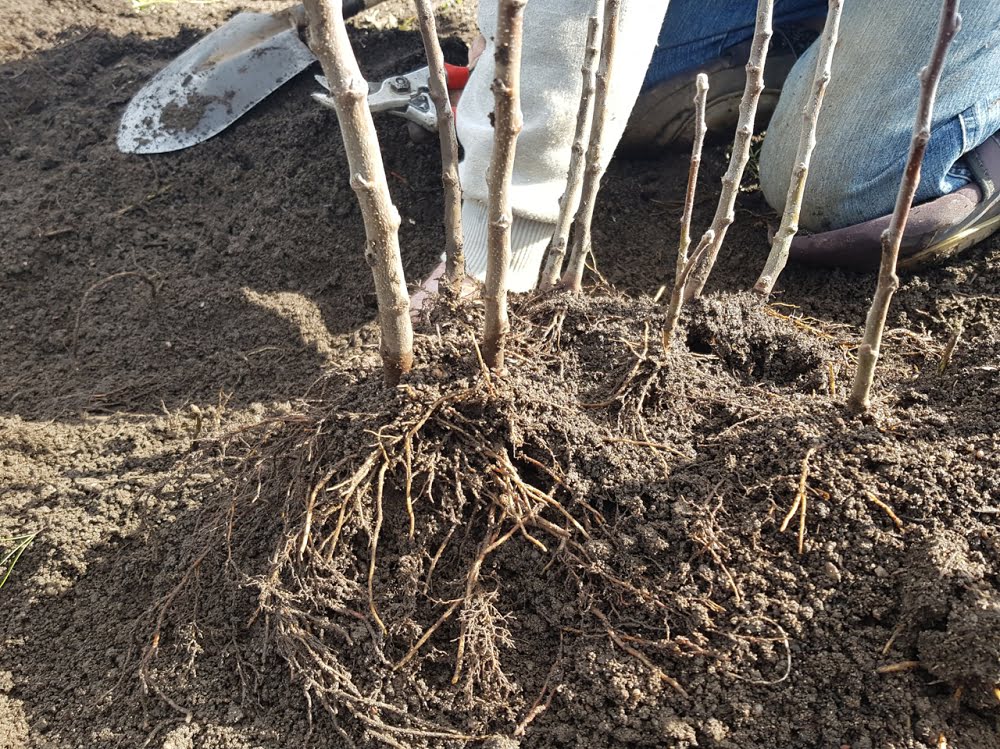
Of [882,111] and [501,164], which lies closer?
[501,164]

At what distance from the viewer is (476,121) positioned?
201 centimetres

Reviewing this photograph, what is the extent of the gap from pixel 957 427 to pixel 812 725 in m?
0.59

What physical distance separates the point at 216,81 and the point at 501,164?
7.28 ft

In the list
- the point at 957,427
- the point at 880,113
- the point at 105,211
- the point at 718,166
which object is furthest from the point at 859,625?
the point at 105,211

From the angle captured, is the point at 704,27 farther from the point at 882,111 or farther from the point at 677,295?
the point at 677,295

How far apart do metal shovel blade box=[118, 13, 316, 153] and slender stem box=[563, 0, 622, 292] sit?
178 centimetres

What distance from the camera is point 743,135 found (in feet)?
4.83

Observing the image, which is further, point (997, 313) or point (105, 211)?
point (105, 211)

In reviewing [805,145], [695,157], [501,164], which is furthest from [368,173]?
[805,145]

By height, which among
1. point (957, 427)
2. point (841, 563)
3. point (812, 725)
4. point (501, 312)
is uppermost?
point (501, 312)

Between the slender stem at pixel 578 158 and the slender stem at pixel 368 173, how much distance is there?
1.49 feet

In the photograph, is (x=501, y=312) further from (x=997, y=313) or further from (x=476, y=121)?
(x=997, y=313)

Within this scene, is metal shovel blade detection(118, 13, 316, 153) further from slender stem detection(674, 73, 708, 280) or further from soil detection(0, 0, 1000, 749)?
slender stem detection(674, 73, 708, 280)

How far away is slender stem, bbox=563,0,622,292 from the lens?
1.37 meters
